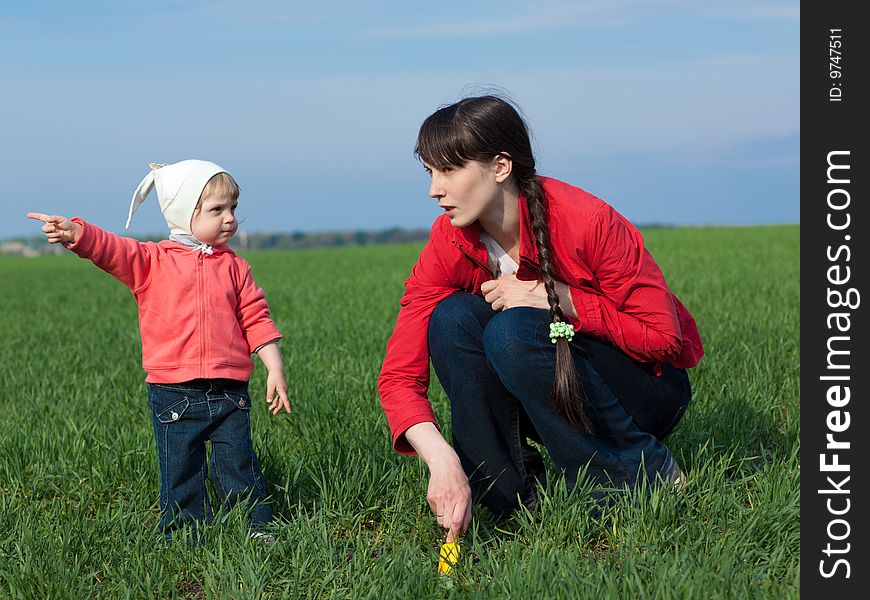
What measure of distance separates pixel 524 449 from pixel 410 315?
2.02 ft

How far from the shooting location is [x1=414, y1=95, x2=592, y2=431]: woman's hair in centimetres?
287

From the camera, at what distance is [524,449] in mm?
3330

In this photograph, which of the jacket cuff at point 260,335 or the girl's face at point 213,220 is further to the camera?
the jacket cuff at point 260,335

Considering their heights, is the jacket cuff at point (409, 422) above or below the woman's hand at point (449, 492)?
above

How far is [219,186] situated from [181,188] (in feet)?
0.41

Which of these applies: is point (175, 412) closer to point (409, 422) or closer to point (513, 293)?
point (409, 422)

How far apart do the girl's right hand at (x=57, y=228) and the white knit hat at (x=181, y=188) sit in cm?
32

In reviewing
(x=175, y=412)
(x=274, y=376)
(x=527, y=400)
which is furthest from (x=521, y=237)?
(x=175, y=412)

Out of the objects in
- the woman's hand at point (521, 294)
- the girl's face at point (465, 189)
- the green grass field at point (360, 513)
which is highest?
the girl's face at point (465, 189)

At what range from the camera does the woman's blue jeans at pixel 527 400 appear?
3.02m

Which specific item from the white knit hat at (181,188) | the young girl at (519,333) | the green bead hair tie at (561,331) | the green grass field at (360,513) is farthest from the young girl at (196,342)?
→ the green bead hair tie at (561,331)

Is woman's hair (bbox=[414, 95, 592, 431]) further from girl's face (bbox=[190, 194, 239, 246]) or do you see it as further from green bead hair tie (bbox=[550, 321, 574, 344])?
girl's face (bbox=[190, 194, 239, 246])
